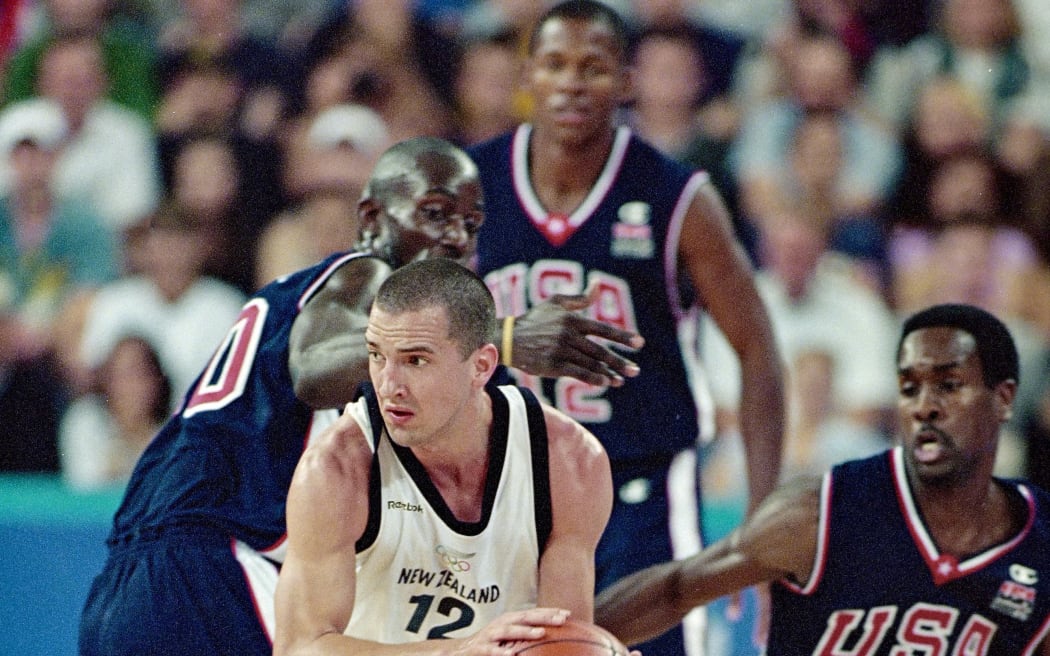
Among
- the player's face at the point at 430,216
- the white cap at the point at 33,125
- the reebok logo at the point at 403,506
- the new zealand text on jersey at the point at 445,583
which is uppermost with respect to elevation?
the white cap at the point at 33,125

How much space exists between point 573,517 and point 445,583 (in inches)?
13.7

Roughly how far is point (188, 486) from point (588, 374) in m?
1.12

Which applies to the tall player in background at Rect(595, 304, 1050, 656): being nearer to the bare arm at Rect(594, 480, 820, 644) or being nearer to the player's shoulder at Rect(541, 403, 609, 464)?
the bare arm at Rect(594, 480, 820, 644)

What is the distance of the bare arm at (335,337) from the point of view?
4.00 metres

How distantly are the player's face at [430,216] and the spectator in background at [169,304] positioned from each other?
4.19 m

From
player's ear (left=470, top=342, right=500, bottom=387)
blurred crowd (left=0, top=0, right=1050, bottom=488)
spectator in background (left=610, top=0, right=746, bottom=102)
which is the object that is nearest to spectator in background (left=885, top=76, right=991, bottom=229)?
blurred crowd (left=0, top=0, right=1050, bottom=488)

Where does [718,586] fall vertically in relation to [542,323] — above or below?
below

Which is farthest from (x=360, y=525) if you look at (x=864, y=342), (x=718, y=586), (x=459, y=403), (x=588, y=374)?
(x=864, y=342)

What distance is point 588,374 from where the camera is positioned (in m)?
3.95

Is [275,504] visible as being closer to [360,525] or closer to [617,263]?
[360,525]

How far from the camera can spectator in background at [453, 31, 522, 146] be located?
9.14 meters

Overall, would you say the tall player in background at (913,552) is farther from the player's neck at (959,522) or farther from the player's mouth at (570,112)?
the player's mouth at (570,112)

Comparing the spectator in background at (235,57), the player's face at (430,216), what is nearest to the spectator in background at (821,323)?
the spectator in background at (235,57)

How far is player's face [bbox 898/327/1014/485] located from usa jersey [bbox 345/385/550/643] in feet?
4.01
